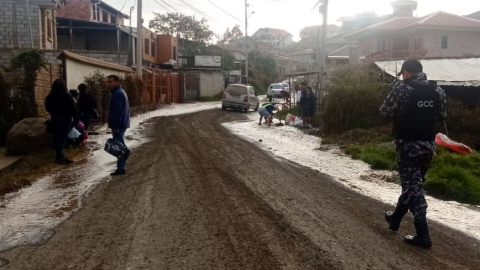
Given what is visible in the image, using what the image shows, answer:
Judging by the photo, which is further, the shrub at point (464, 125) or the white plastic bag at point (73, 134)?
the shrub at point (464, 125)

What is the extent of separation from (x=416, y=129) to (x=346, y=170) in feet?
16.6

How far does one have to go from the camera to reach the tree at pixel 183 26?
227 feet

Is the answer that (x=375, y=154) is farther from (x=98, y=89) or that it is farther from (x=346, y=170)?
(x=98, y=89)

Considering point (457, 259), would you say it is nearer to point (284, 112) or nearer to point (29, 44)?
point (284, 112)

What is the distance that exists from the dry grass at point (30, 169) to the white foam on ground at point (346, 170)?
5.07m

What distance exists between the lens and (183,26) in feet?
227

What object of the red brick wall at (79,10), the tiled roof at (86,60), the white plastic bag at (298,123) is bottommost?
the white plastic bag at (298,123)

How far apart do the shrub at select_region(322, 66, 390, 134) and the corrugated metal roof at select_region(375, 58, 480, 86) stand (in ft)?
3.19

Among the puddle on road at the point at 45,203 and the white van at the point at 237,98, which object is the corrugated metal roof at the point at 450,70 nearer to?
the puddle on road at the point at 45,203

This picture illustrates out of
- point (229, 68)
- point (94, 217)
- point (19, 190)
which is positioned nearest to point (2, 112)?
point (19, 190)

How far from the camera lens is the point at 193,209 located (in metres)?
6.37

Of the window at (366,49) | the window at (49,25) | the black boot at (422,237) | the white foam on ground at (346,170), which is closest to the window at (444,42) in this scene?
the window at (366,49)

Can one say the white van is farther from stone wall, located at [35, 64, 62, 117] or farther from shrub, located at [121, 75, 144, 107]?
stone wall, located at [35, 64, 62, 117]

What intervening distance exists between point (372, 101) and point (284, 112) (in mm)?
11142
